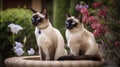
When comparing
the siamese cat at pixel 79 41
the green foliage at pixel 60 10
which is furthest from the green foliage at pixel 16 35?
the green foliage at pixel 60 10

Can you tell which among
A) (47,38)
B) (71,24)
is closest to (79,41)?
(71,24)

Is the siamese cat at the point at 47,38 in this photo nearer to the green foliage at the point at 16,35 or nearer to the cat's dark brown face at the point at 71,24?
the cat's dark brown face at the point at 71,24

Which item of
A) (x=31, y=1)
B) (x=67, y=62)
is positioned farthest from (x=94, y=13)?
(x=31, y=1)

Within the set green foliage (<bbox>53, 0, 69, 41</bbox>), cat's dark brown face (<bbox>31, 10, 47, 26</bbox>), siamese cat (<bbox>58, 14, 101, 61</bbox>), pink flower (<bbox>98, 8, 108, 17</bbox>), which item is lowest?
siamese cat (<bbox>58, 14, 101, 61</bbox>)

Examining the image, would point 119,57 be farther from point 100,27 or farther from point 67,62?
point 67,62

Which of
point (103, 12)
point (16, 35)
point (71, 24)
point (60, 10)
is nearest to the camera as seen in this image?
point (71, 24)

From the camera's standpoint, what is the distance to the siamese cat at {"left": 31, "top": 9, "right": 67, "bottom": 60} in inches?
164

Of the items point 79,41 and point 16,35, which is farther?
point 16,35

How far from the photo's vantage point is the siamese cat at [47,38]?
4.16 metres

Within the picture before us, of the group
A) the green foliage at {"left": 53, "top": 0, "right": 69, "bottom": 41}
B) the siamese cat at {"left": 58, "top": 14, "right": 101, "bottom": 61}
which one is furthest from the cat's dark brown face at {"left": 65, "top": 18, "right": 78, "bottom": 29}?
the green foliage at {"left": 53, "top": 0, "right": 69, "bottom": 41}

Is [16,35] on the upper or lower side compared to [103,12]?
lower

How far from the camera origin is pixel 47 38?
163 inches

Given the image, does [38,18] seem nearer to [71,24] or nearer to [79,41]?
[71,24]

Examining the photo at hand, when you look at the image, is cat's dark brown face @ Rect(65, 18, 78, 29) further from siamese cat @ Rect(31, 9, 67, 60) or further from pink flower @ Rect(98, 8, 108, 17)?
pink flower @ Rect(98, 8, 108, 17)
